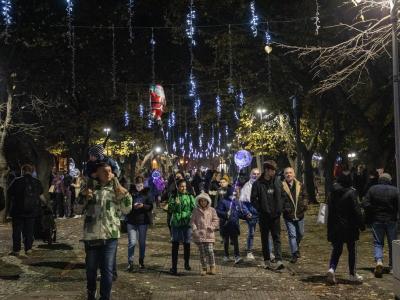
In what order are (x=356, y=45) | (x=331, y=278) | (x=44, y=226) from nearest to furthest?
(x=331, y=278) < (x=356, y=45) < (x=44, y=226)

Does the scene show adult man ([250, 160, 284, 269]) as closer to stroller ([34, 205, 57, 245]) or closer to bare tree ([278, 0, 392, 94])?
bare tree ([278, 0, 392, 94])

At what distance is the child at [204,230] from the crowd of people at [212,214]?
17 millimetres

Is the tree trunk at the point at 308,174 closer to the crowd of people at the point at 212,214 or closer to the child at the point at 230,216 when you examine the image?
the crowd of people at the point at 212,214

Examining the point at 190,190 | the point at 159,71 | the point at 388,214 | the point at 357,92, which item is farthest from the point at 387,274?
the point at 159,71

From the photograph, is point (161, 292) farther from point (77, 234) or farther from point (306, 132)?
point (306, 132)

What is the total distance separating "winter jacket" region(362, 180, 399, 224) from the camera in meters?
10.2

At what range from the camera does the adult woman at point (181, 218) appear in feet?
34.1

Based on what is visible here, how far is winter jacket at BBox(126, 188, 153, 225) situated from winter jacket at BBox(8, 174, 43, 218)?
2555 mm

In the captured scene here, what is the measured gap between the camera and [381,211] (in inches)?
404

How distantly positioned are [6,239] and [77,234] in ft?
6.66

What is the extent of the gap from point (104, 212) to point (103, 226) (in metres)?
0.19

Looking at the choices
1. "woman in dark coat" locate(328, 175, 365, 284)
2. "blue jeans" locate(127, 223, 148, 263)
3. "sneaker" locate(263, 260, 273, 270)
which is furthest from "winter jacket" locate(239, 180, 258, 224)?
"woman in dark coat" locate(328, 175, 365, 284)

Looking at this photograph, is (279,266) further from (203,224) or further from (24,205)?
(24,205)

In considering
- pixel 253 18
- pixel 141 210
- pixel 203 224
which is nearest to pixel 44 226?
pixel 141 210
